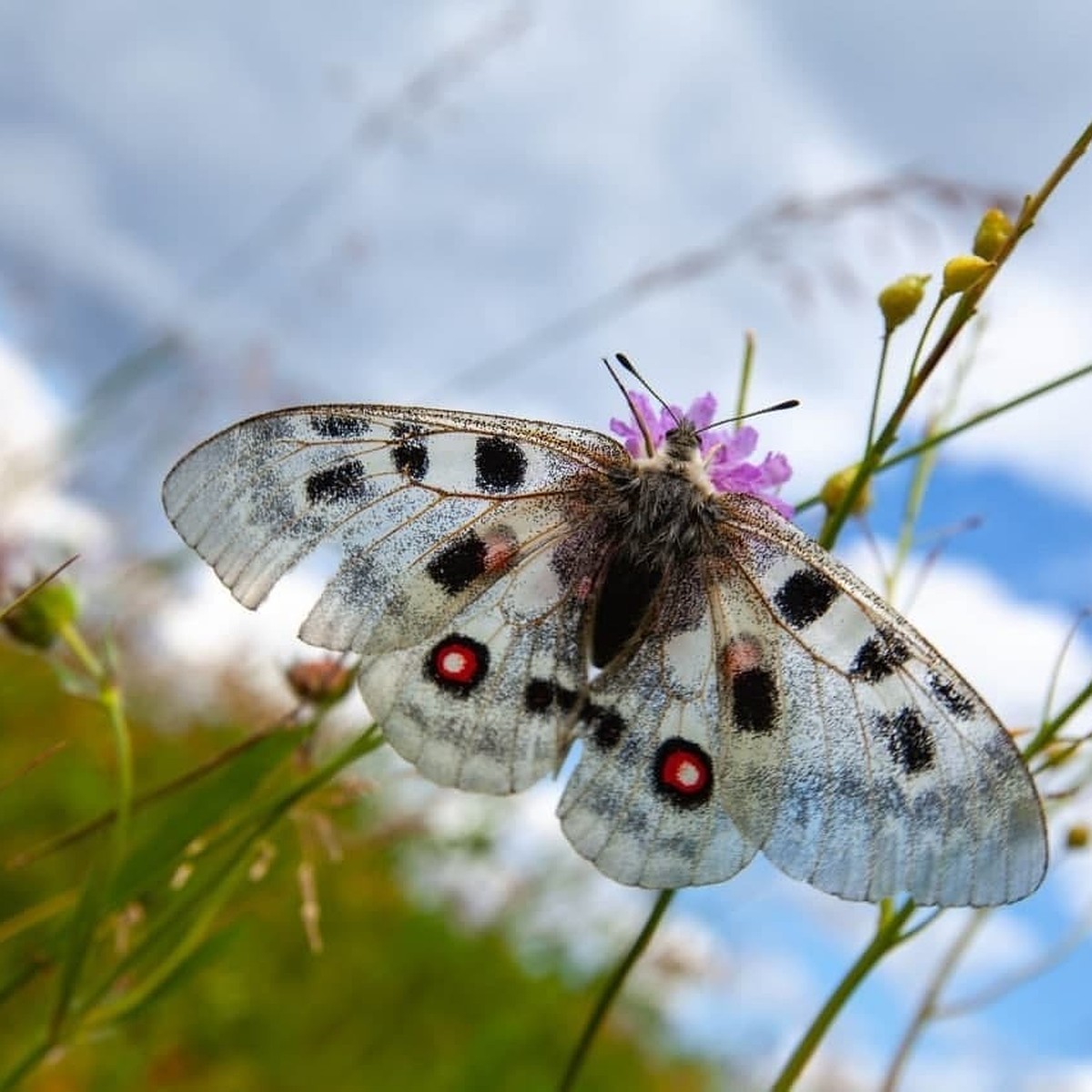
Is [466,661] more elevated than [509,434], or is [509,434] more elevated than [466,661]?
[509,434]

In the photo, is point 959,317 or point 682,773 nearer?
point 959,317

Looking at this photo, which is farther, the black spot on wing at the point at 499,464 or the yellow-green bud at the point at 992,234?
the black spot on wing at the point at 499,464

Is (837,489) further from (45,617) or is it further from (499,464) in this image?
(45,617)

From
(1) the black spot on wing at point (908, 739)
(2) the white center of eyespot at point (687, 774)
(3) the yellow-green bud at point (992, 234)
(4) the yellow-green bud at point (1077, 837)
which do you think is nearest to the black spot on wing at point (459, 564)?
(2) the white center of eyespot at point (687, 774)

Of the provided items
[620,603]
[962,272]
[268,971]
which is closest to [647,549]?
[620,603]

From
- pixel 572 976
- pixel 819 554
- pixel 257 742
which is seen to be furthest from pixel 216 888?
pixel 572 976

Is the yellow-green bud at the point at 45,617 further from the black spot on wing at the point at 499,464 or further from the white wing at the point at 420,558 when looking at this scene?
the black spot on wing at the point at 499,464

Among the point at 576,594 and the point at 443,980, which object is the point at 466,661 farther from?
the point at 443,980
